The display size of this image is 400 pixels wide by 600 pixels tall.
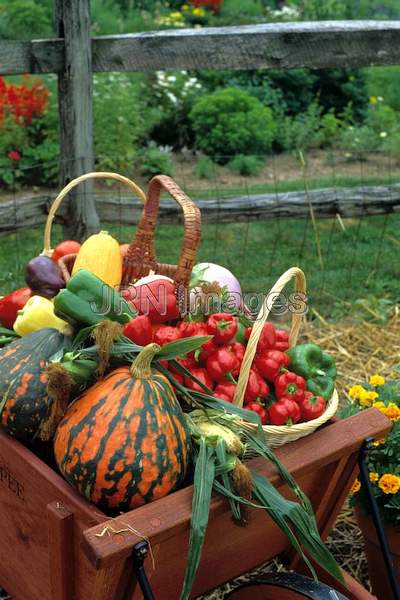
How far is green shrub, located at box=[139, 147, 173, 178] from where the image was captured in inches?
245

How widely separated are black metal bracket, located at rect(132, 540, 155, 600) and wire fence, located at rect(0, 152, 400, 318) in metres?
2.73

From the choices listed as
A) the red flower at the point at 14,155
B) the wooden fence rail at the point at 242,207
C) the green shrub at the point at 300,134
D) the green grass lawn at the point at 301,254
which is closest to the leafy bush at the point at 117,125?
the red flower at the point at 14,155

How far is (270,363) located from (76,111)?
6.91 ft

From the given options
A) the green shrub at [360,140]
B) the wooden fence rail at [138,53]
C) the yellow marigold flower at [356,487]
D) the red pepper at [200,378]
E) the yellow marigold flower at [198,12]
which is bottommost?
the yellow marigold flower at [356,487]

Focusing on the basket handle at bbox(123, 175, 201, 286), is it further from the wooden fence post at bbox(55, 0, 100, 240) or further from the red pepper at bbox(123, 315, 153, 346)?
the wooden fence post at bbox(55, 0, 100, 240)

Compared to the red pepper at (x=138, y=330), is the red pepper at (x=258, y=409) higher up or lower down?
lower down

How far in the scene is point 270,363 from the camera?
7.19 feet

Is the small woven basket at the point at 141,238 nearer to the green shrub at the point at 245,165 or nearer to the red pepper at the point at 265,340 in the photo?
the red pepper at the point at 265,340

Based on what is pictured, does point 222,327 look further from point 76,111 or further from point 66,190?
point 76,111

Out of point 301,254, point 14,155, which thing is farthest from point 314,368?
point 14,155

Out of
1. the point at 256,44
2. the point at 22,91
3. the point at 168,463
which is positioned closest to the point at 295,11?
the point at 22,91

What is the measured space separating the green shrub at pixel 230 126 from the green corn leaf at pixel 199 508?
4.96 metres

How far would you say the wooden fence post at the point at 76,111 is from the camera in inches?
147

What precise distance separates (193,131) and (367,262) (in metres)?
2.40
